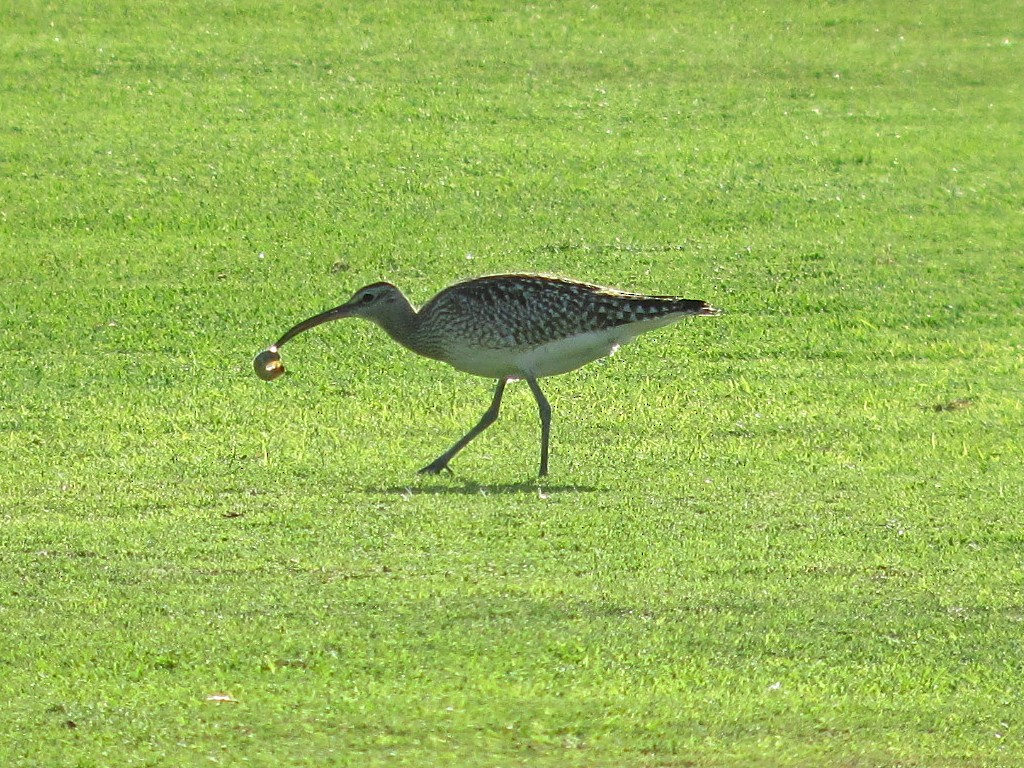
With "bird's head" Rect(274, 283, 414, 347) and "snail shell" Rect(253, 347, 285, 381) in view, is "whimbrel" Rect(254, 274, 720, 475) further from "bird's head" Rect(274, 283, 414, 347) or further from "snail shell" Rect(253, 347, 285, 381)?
"snail shell" Rect(253, 347, 285, 381)

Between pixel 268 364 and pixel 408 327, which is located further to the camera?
pixel 268 364

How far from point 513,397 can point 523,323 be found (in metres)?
2.97

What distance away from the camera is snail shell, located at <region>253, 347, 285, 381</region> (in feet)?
42.3

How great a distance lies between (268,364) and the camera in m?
13.0

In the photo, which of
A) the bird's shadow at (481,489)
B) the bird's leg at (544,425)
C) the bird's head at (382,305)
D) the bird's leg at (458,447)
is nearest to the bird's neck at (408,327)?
the bird's head at (382,305)

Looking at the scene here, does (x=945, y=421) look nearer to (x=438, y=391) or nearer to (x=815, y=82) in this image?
(x=438, y=391)

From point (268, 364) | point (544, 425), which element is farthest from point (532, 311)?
point (268, 364)

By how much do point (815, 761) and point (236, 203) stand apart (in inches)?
568

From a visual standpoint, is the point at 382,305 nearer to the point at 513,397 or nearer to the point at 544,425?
the point at 544,425

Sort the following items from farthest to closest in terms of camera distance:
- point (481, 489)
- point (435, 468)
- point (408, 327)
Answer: point (408, 327)
point (435, 468)
point (481, 489)

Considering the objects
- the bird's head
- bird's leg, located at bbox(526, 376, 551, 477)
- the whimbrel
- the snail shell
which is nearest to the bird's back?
the whimbrel

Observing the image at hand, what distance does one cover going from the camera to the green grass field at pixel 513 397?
25.3 feet

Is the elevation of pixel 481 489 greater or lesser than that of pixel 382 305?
lesser

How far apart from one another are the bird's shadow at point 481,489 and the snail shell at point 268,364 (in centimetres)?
175
